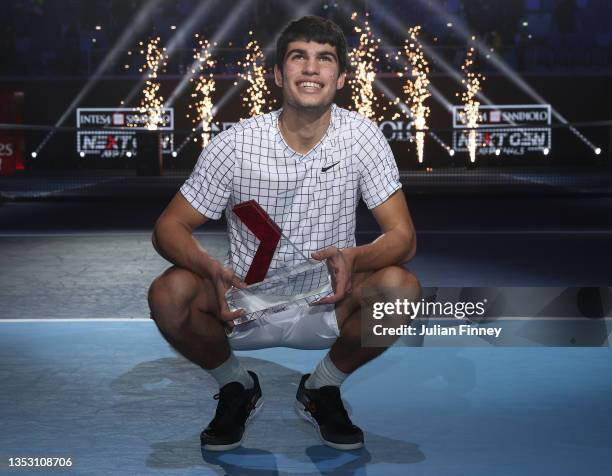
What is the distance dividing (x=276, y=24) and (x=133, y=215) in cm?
3160

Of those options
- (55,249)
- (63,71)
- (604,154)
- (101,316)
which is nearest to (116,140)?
(63,71)

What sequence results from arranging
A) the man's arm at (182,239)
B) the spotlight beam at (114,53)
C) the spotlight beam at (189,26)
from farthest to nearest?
1. the spotlight beam at (189,26)
2. the spotlight beam at (114,53)
3. the man's arm at (182,239)

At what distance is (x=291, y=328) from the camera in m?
4.54

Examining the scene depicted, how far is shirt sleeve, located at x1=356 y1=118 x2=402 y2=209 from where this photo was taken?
4.41 m

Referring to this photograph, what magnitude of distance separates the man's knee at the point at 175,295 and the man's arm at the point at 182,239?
1.9 inches

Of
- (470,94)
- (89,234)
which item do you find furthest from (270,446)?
(470,94)

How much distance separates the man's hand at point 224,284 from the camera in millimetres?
4031

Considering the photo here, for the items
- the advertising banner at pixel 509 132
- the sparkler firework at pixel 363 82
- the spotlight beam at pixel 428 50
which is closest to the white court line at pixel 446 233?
the advertising banner at pixel 509 132

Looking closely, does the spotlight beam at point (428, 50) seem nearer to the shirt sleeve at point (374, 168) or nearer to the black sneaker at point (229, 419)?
the shirt sleeve at point (374, 168)

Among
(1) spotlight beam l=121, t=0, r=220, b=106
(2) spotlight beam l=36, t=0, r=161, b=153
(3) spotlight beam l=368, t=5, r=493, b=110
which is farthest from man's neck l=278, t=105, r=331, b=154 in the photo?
(1) spotlight beam l=121, t=0, r=220, b=106

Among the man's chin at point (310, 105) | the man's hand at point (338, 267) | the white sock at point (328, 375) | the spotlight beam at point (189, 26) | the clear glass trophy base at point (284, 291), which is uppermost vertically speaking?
the spotlight beam at point (189, 26)

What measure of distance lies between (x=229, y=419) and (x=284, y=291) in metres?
0.55

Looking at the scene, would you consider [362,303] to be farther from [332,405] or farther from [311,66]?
[311,66]

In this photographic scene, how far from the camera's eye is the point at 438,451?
418 centimetres
